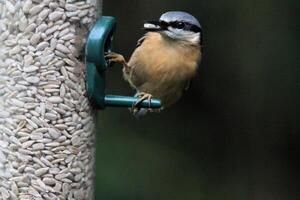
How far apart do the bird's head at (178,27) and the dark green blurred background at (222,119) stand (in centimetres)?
129

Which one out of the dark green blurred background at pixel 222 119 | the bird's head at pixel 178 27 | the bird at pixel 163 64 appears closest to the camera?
the bird's head at pixel 178 27

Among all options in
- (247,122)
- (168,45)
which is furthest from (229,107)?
(168,45)

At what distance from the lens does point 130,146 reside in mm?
5918

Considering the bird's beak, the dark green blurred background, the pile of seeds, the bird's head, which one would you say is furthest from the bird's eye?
the dark green blurred background

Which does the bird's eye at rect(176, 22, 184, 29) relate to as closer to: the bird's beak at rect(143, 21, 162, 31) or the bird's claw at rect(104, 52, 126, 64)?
the bird's beak at rect(143, 21, 162, 31)

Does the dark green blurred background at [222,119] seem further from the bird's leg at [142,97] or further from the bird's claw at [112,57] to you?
the bird's claw at [112,57]

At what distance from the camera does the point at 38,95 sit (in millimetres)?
3812

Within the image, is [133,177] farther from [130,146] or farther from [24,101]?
[24,101]

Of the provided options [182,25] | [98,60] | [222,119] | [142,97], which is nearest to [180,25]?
[182,25]

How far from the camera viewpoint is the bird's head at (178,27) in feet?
14.0

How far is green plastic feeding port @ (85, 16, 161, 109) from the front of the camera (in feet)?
12.7

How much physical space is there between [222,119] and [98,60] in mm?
2361

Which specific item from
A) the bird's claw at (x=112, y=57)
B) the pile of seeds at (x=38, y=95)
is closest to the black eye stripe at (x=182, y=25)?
the bird's claw at (x=112, y=57)

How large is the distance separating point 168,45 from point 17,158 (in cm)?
99
